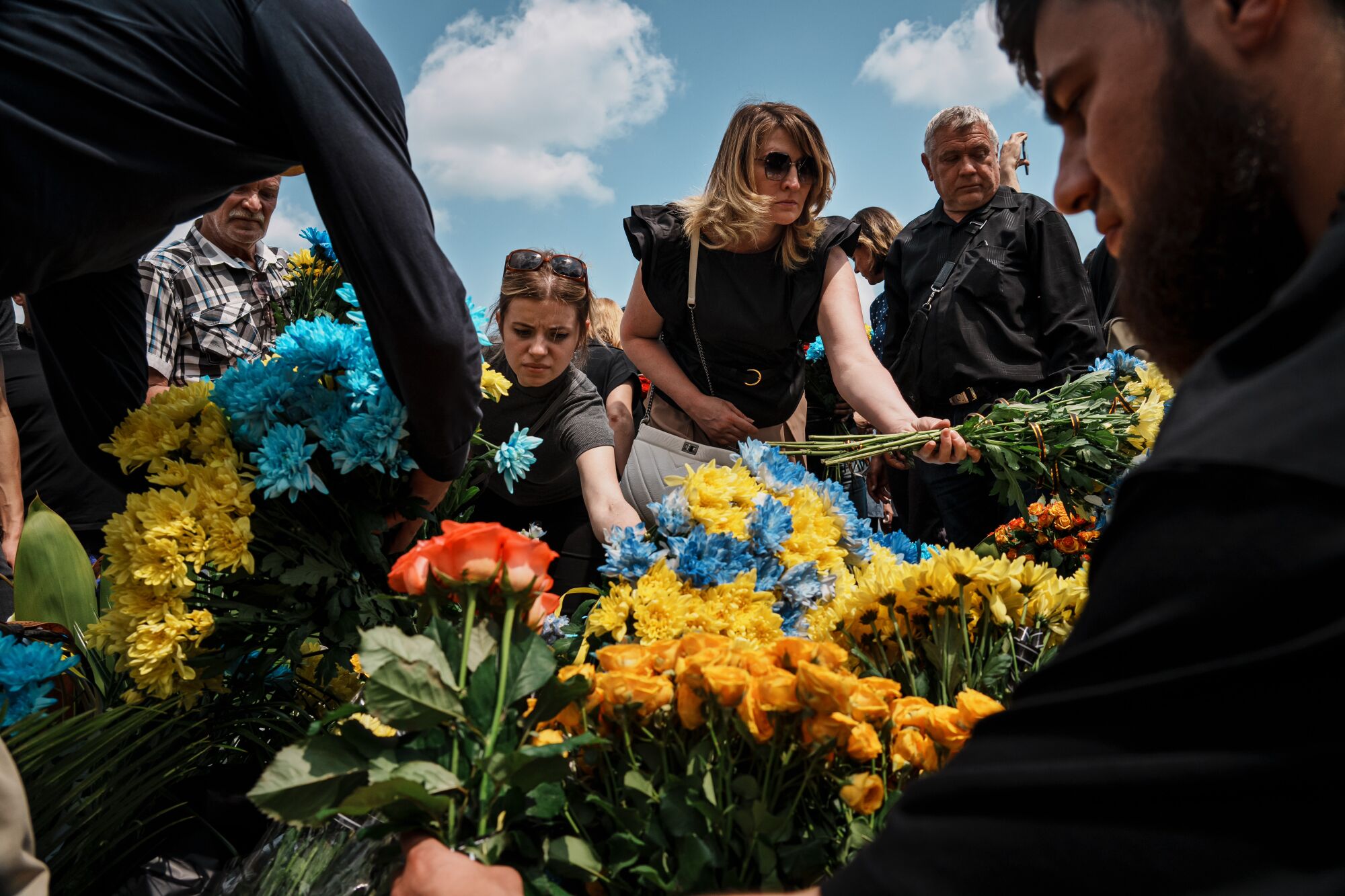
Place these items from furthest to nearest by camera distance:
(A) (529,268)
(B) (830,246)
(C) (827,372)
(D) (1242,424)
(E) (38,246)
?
(C) (827,372), (A) (529,268), (B) (830,246), (E) (38,246), (D) (1242,424)

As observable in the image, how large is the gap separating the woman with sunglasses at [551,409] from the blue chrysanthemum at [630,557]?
1.25m

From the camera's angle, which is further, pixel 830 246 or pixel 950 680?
pixel 830 246

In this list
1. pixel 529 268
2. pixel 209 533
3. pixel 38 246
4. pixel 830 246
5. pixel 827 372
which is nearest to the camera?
pixel 38 246

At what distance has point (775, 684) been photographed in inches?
35.4

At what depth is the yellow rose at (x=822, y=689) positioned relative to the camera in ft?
2.89

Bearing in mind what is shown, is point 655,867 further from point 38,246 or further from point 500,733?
point 38,246

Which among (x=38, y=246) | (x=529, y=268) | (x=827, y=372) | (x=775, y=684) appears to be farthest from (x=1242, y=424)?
(x=827, y=372)

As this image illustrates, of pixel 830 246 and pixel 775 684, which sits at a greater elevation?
pixel 830 246

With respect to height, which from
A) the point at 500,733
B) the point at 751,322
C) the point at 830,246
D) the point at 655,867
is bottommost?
the point at 655,867

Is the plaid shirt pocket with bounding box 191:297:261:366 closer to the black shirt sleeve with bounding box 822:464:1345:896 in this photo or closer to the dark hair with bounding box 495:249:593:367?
the dark hair with bounding box 495:249:593:367

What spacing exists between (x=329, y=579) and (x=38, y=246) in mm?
673

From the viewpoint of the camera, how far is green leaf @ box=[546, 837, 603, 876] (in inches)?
34.2

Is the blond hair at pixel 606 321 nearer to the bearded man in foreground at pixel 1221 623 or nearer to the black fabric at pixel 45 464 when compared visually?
the black fabric at pixel 45 464

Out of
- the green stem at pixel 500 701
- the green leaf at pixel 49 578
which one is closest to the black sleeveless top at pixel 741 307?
the green leaf at pixel 49 578
